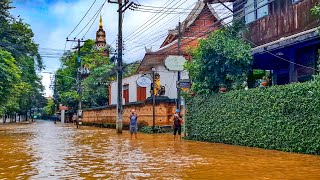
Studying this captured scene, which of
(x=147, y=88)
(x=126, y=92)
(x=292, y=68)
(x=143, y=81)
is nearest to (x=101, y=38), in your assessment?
(x=126, y=92)

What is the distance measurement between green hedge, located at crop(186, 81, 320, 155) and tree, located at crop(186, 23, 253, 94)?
87 cm

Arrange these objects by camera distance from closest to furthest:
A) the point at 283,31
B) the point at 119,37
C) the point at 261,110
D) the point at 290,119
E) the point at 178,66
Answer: the point at 290,119 < the point at 261,110 < the point at 283,31 < the point at 178,66 < the point at 119,37

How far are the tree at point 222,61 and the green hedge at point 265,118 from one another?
0.87 m

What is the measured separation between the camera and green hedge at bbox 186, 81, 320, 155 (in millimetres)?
13961

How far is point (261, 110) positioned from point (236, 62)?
4.04 metres

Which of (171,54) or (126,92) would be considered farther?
(126,92)

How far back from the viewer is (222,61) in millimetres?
20344

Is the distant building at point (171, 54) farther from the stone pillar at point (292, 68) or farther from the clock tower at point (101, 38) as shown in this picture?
the clock tower at point (101, 38)

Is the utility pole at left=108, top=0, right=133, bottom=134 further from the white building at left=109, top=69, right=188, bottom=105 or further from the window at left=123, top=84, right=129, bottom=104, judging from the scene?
the window at left=123, top=84, right=129, bottom=104

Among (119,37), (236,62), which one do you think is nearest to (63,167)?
(236,62)

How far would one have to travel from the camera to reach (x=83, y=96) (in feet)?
201

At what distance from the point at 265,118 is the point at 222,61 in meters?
4.87

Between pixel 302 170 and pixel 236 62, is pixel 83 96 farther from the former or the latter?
pixel 302 170

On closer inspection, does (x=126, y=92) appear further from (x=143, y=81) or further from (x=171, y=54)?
(x=143, y=81)
